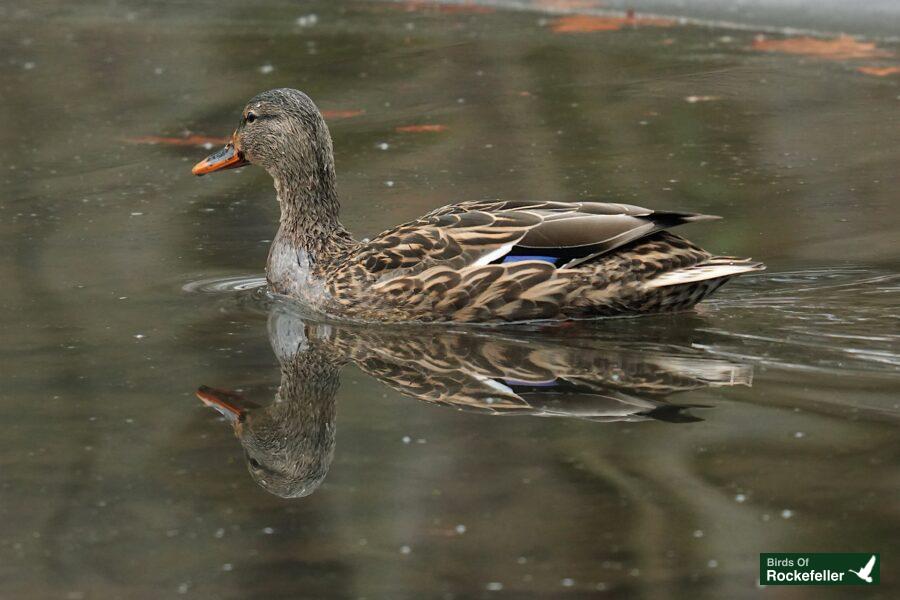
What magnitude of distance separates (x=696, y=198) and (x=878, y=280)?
211 centimetres

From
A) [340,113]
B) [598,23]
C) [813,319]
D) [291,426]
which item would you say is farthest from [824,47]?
[291,426]

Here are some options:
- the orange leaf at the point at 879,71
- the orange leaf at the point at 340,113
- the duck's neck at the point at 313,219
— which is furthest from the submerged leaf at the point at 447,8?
the duck's neck at the point at 313,219

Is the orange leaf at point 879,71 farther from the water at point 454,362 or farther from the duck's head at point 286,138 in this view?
the duck's head at point 286,138

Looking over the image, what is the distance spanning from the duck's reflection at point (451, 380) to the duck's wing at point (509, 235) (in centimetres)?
38

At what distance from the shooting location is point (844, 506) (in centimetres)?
557

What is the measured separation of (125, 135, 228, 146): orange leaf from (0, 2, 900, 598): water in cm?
4

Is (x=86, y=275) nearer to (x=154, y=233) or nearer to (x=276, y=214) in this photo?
(x=154, y=233)

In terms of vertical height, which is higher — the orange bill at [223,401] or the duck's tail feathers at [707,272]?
the duck's tail feathers at [707,272]

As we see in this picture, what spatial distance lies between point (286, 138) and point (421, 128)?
354cm

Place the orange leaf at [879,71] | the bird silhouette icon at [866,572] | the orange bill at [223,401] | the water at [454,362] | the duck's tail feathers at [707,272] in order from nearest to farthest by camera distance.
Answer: the bird silhouette icon at [866,572]
the water at [454,362]
the orange bill at [223,401]
the duck's tail feathers at [707,272]
the orange leaf at [879,71]

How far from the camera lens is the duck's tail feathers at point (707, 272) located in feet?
25.9

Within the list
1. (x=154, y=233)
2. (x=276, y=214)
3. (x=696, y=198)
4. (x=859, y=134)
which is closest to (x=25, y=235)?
(x=154, y=233)

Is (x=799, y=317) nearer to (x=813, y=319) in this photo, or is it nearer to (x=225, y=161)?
(x=813, y=319)

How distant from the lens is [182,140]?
12.6 metres
